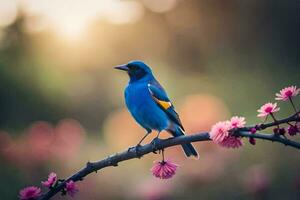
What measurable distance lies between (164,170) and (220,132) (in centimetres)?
20

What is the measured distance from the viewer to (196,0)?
5562mm

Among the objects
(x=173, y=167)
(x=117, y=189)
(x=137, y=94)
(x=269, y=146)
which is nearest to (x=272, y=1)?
(x=269, y=146)

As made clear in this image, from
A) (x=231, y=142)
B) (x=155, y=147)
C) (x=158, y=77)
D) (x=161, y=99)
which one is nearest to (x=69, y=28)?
(x=158, y=77)

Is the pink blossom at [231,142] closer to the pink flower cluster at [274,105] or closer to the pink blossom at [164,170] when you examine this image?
the pink flower cluster at [274,105]

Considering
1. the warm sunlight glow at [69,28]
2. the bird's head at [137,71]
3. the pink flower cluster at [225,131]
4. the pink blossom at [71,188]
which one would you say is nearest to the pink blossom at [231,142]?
the pink flower cluster at [225,131]

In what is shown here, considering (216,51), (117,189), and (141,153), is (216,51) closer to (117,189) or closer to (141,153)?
(117,189)

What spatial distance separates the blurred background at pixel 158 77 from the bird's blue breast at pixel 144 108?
0.69 m

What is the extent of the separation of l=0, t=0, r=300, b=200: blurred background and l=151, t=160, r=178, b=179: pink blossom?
4.32ft

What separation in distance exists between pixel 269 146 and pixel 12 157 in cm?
184

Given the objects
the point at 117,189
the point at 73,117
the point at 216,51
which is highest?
the point at 216,51

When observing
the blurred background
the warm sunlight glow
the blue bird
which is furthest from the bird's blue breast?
the warm sunlight glow

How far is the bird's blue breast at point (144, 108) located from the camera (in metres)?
1.95

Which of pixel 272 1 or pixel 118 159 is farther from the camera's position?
pixel 272 1

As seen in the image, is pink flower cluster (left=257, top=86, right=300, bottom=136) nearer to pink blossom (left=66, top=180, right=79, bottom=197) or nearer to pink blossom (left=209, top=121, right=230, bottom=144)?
pink blossom (left=209, top=121, right=230, bottom=144)
